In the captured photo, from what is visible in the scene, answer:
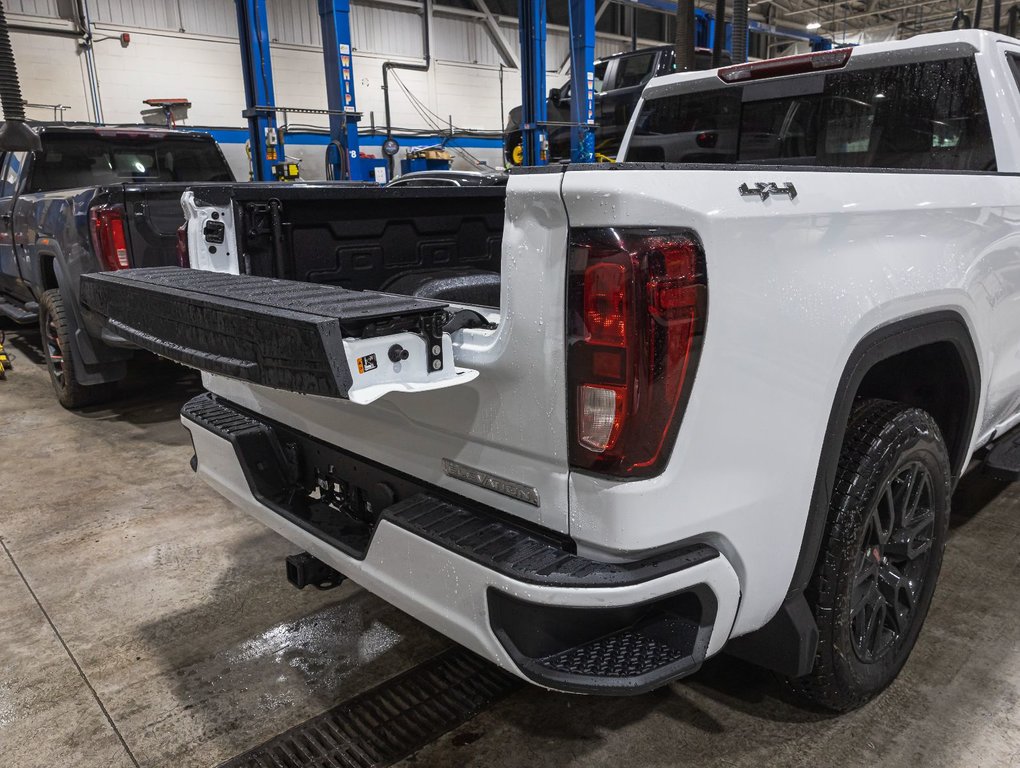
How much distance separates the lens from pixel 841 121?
2820mm

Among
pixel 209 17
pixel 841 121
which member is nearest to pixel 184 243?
pixel 841 121

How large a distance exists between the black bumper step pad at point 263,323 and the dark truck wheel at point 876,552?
1024mm

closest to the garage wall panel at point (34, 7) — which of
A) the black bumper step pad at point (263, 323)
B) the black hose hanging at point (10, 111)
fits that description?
the black hose hanging at point (10, 111)

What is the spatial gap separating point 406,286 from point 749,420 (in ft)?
4.34

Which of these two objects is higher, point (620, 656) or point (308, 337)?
point (308, 337)

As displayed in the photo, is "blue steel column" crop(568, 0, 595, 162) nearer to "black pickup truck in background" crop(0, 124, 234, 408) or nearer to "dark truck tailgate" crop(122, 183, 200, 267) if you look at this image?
"black pickup truck in background" crop(0, 124, 234, 408)

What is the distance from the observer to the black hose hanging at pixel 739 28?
11.7 ft

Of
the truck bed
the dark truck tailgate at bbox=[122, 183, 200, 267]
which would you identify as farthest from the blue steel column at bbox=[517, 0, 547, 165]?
the truck bed

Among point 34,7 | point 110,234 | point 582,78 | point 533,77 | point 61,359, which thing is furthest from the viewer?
point 34,7

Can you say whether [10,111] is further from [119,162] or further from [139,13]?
[139,13]

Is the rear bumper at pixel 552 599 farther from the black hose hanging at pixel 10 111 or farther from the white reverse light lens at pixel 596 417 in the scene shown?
the black hose hanging at pixel 10 111

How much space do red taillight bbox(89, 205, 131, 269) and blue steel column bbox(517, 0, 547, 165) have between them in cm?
515

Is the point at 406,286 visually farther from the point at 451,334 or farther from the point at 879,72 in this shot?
the point at 879,72

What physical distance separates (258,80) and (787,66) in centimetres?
636
